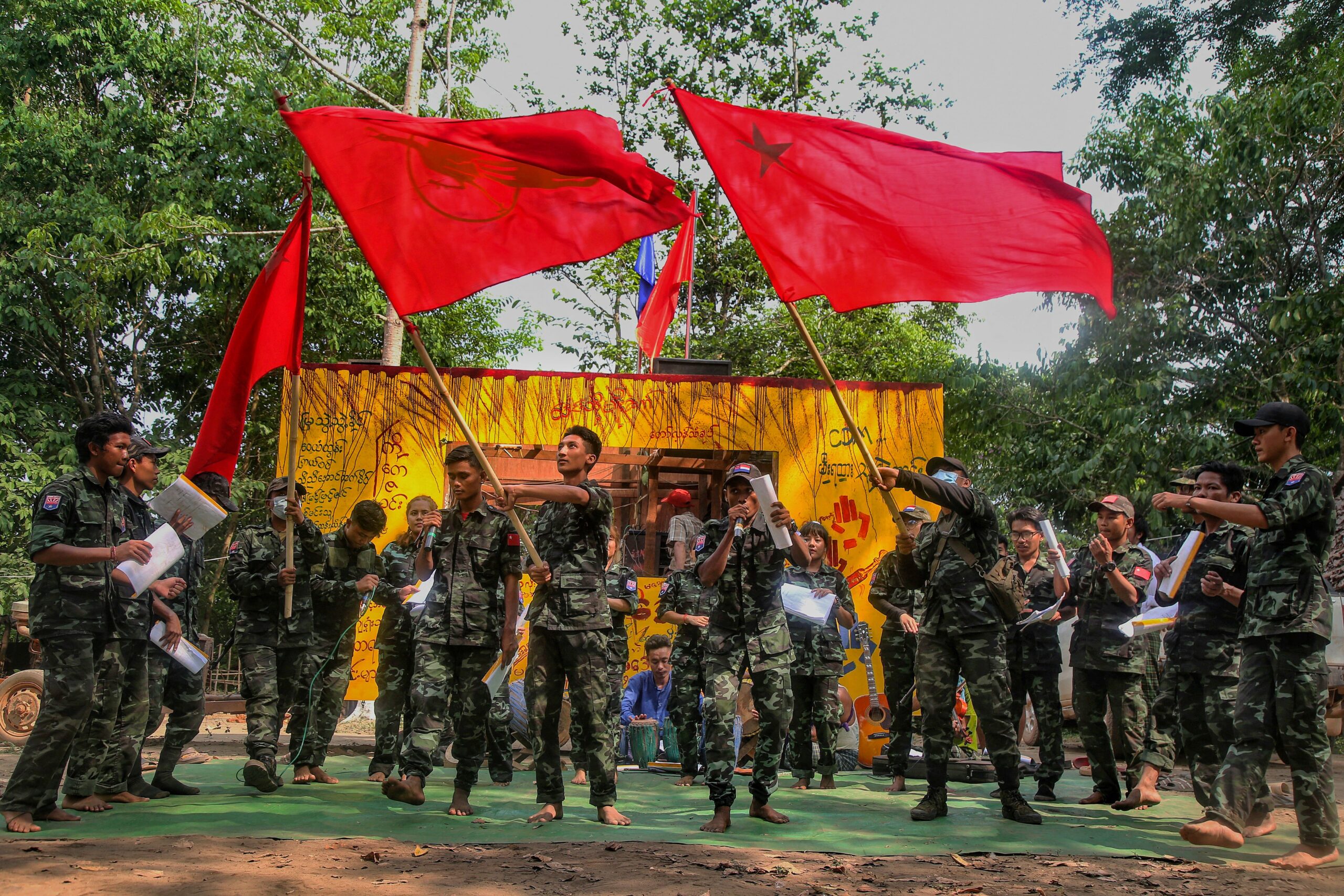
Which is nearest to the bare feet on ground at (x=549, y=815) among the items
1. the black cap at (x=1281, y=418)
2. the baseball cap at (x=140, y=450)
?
the baseball cap at (x=140, y=450)

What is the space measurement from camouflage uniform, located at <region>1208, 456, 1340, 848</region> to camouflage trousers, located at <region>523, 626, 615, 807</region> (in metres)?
3.29

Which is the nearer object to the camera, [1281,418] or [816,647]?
[1281,418]

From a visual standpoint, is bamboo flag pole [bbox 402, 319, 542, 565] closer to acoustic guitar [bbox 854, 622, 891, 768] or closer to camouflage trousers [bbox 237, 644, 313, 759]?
camouflage trousers [bbox 237, 644, 313, 759]

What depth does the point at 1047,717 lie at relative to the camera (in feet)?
26.1

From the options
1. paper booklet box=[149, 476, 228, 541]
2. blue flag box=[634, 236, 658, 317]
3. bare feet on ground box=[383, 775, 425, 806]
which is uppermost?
blue flag box=[634, 236, 658, 317]

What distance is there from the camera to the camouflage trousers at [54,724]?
587 cm

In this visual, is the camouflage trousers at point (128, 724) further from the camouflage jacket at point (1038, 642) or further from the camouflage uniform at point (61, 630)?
the camouflage jacket at point (1038, 642)

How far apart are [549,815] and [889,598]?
3.92 m

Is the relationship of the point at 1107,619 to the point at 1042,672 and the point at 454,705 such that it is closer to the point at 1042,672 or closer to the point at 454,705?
the point at 1042,672

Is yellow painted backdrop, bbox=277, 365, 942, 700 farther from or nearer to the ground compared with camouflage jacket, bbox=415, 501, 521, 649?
farther from the ground

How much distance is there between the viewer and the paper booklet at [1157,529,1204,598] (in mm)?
6707

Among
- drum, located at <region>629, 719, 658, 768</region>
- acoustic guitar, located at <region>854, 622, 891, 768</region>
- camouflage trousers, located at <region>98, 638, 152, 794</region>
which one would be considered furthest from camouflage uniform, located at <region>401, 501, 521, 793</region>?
acoustic guitar, located at <region>854, 622, 891, 768</region>

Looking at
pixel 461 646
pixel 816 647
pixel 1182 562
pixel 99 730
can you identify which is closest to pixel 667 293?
pixel 816 647

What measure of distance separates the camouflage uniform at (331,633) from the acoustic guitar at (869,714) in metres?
4.61
